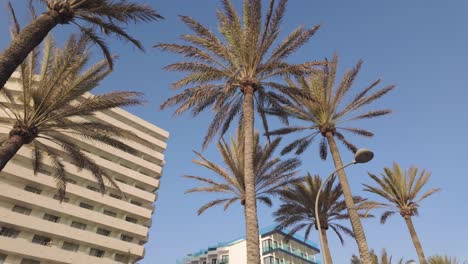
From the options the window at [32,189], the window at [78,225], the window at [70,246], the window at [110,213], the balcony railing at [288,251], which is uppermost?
the window at [32,189]

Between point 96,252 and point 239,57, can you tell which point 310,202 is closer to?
point 239,57

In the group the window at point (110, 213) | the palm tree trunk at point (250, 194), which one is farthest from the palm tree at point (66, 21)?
the window at point (110, 213)

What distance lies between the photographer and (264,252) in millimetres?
54281

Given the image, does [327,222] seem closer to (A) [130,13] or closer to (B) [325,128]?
(B) [325,128]

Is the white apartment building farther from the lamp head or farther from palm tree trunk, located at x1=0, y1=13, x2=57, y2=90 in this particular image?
the lamp head

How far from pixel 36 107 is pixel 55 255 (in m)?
25.8

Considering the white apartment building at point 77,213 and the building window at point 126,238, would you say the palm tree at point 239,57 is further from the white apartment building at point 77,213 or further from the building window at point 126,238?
the building window at point 126,238

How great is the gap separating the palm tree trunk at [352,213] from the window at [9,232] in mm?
31306

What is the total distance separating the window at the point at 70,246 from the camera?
110ft

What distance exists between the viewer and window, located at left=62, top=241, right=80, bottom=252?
3344 centimetres

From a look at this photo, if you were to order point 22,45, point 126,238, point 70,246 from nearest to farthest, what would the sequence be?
point 22,45 < point 70,246 < point 126,238

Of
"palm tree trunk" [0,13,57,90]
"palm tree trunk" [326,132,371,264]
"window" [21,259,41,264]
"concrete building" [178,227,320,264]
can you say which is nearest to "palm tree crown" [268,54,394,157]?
"palm tree trunk" [326,132,371,264]

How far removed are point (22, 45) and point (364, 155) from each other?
9610 millimetres

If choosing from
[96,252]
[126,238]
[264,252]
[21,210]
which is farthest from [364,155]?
[264,252]
